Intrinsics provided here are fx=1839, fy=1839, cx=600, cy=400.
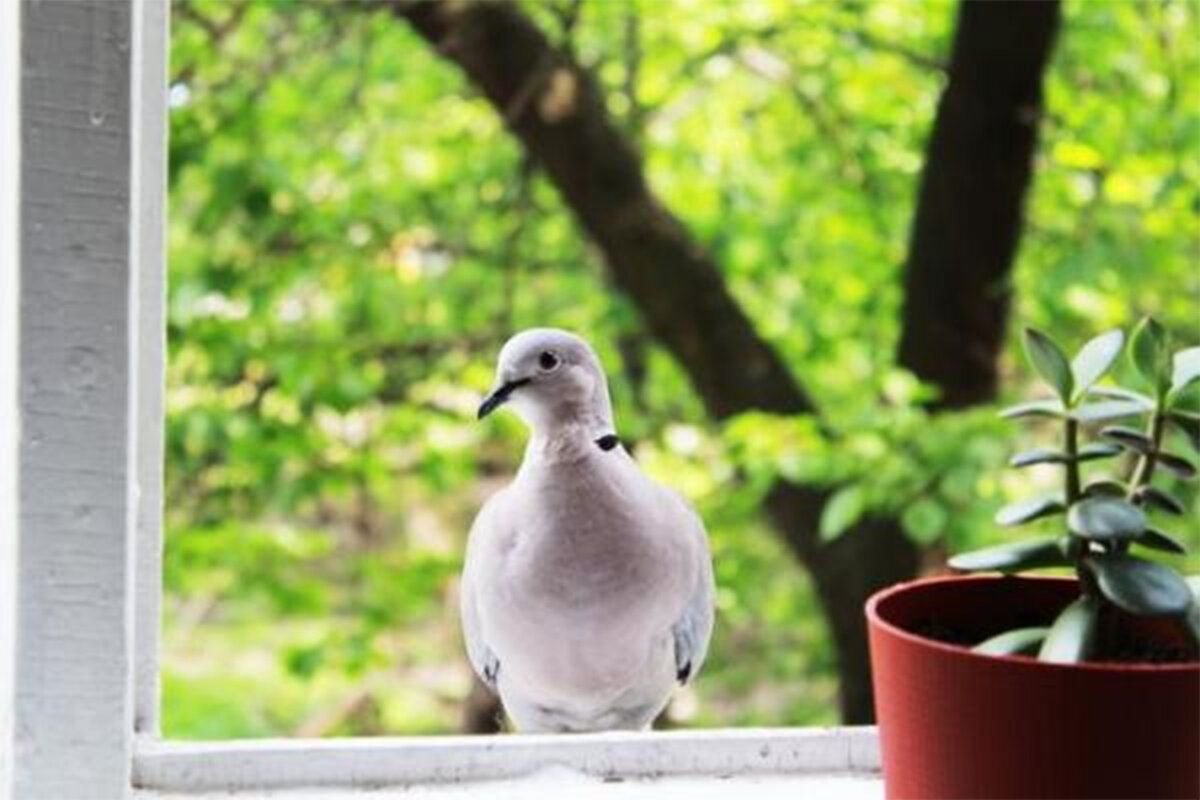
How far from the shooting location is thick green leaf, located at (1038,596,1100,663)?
60 cm

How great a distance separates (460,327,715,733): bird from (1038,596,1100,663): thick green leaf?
7.6 inches

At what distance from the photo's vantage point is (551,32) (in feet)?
7.62

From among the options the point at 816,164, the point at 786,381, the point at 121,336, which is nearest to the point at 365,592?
the point at 786,381

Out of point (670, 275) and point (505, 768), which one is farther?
point (670, 275)

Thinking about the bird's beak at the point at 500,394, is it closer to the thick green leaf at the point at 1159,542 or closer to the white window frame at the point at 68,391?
the white window frame at the point at 68,391

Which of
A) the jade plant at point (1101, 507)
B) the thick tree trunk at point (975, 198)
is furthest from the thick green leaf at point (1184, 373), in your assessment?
the thick tree trunk at point (975, 198)

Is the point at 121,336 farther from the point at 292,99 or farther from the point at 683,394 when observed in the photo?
the point at 683,394

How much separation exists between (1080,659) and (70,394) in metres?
0.38

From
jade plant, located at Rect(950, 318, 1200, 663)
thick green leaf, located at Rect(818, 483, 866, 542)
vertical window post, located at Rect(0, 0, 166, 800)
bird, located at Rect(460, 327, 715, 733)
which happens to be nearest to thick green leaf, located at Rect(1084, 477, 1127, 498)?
jade plant, located at Rect(950, 318, 1200, 663)

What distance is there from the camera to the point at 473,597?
798 millimetres

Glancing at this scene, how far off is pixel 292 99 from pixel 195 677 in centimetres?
88

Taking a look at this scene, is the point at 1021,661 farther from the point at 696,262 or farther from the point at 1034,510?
the point at 696,262

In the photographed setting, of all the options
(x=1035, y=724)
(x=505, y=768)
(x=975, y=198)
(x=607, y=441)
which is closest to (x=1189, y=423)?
(x=1035, y=724)

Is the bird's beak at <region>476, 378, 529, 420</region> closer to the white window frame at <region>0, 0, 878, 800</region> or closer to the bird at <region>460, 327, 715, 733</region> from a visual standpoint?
the bird at <region>460, 327, 715, 733</region>
